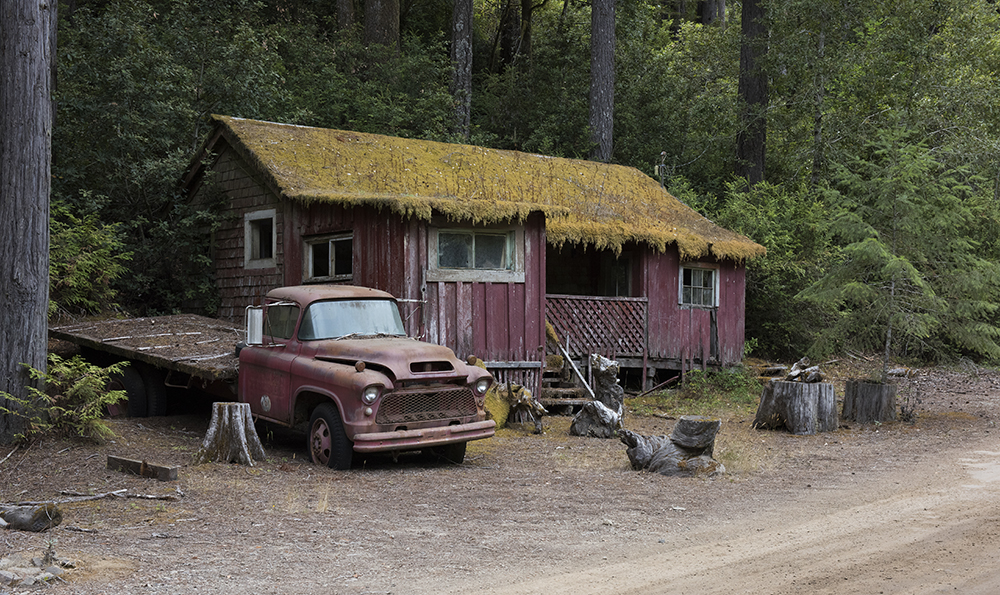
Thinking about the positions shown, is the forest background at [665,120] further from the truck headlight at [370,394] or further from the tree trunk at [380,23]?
the truck headlight at [370,394]

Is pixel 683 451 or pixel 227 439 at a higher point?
pixel 227 439

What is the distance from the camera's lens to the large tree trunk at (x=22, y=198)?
9781 mm

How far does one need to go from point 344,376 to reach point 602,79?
18.2m

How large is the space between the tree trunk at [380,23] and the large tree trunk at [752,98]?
11.0 metres

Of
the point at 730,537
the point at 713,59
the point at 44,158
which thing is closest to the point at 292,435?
the point at 44,158

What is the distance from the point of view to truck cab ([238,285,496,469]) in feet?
31.1

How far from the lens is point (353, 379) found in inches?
370

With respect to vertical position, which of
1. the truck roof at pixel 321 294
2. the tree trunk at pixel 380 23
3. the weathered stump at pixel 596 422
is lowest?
the weathered stump at pixel 596 422

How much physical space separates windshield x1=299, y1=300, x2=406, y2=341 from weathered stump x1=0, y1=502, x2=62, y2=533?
4.12 m

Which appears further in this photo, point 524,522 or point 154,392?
point 154,392

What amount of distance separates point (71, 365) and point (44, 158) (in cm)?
239

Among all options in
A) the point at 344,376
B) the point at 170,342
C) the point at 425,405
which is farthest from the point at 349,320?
the point at 170,342

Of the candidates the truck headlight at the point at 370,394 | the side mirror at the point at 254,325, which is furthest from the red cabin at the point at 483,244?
the truck headlight at the point at 370,394

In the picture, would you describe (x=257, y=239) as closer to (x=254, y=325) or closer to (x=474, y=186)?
(x=474, y=186)
